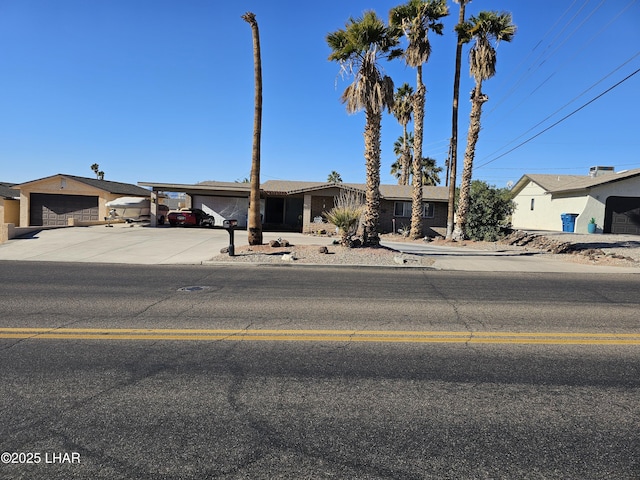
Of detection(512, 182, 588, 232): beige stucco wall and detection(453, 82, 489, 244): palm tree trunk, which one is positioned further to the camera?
detection(512, 182, 588, 232): beige stucco wall

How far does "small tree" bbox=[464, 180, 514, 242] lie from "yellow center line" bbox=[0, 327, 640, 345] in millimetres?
19227

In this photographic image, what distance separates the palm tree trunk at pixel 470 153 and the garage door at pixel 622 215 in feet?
41.7

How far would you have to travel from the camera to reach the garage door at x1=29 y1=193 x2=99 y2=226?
31547 millimetres

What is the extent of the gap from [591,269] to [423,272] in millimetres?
6194

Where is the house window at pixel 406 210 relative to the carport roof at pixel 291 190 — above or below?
below

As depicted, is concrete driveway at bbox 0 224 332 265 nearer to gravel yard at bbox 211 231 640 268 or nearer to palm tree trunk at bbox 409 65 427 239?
gravel yard at bbox 211 231 640 268

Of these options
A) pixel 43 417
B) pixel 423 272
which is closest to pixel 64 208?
pixel 423 272

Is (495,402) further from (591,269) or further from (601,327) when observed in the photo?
Answer: (591,269)

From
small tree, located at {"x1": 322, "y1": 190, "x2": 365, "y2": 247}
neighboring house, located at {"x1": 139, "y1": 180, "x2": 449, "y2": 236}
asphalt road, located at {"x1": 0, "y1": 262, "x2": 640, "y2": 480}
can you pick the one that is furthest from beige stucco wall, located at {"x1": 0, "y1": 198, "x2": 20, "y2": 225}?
asphalt road, located at {"x1": 0, "y1": 262, "x2": 640, "y2": 480}

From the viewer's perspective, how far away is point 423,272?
1282 centimetres

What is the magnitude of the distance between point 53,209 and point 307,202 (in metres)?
19.9

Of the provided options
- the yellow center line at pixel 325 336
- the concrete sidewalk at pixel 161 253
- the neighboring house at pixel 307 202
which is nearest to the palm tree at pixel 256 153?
the concrete sidewalk at pixel 161 253

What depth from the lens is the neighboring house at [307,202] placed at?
28.3m

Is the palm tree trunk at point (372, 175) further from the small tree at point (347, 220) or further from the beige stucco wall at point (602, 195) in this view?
the beige stucco wall at point (602, 195)
